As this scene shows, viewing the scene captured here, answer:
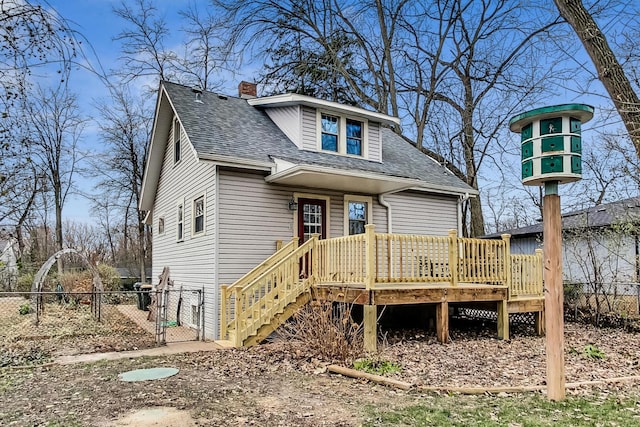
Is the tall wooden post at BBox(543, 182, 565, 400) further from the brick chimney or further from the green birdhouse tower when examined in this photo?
the brick chimney

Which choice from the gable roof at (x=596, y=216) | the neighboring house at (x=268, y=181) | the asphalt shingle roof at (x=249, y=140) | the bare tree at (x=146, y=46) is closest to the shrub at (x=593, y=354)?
the neighboring house at (x=268, y=181)

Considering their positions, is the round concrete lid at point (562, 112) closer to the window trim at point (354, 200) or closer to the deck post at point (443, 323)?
the deck post at point (443, 323)

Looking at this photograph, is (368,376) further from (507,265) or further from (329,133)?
(329,133)

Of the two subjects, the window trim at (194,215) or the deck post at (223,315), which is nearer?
the deck post at (223,315)

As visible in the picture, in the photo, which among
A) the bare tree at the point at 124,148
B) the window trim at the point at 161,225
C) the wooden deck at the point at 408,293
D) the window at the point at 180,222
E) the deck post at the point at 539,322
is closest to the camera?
the wooden deck at the point at 408,293

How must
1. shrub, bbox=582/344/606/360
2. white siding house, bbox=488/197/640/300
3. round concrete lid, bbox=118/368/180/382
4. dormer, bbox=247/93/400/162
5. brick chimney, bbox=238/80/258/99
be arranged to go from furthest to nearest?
brick chimney, bbox=238/80/258/99 → dormer, bbox=247/93/400/162 → white siding house, bbox=488/197/640/300 → shrub, bbox=582/344/606/360 → round concrete lid, bbox=118/368/180/382

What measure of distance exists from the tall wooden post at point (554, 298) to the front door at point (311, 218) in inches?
262

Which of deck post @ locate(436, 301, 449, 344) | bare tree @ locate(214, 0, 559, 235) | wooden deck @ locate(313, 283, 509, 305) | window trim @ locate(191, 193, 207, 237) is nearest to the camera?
wooden deck @ locate(313, 283, 509, 305)

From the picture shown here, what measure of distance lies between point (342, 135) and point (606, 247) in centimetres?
734

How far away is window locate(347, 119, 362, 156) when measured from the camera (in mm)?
12484

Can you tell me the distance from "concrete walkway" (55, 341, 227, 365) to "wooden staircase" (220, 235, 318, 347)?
0.42 meters

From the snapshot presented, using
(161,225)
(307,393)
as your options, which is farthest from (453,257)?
(161,225)

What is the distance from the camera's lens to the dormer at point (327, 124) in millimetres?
11836

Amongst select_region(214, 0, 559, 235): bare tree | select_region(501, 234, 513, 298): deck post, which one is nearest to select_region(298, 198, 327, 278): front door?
select_region(501, 234, 513, 298): deck post
